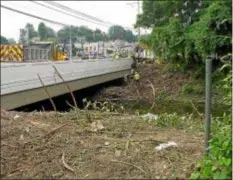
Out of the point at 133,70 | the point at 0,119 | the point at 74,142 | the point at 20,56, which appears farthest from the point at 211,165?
the point at 133,70

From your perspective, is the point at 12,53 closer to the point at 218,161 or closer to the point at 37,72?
the point at 37,72

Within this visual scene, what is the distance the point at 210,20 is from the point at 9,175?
19.2 meters

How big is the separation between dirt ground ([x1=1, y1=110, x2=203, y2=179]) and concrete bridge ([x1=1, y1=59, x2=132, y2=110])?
498cm

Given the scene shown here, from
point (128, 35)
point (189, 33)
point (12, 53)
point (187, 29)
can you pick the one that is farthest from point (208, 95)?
point (128, 35)

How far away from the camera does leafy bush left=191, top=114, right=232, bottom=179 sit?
3.00m

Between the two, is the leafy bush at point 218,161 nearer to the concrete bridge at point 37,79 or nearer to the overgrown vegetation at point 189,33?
the concrete bridge at point 37,79

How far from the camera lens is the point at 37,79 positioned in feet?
41.8

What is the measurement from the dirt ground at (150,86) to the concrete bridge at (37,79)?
3363 mm

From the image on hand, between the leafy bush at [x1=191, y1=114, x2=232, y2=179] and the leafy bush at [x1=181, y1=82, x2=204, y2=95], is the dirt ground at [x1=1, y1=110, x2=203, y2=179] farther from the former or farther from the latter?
the leafy bush at [x1=181, y1=82, x2=204, y2=95]

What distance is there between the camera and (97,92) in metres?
25.1

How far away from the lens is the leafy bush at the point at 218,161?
3000 millimetres

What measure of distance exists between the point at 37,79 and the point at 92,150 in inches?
362

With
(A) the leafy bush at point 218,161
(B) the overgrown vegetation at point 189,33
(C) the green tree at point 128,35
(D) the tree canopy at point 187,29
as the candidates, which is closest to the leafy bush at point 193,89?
(B) the overgrown vegetation at point 189,33

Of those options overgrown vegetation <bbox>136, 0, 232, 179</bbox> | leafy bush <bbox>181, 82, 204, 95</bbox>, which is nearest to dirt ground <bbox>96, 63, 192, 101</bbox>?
leafy bush <bbox>181, 82, 204, 95</bbox>
